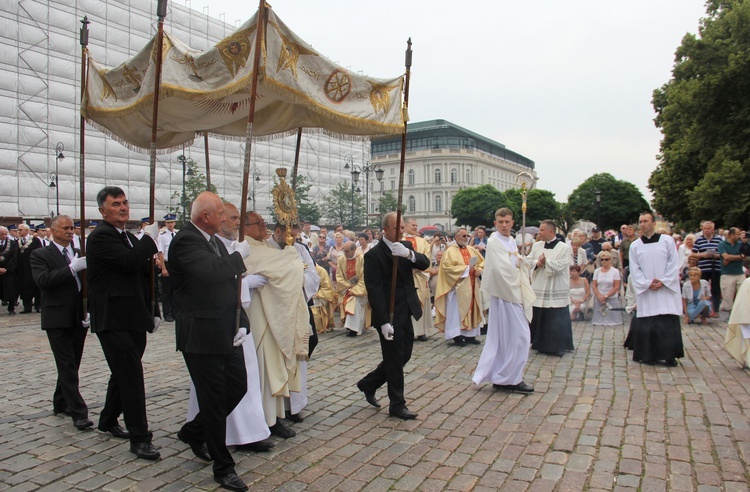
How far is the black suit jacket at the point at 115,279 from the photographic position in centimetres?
456

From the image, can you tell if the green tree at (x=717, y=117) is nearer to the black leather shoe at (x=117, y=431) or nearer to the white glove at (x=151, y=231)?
the white glove at (x=151, y=231)

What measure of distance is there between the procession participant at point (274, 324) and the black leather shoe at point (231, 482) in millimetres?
1031

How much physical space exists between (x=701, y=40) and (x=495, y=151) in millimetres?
97222

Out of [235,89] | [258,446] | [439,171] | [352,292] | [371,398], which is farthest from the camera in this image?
[439,171]

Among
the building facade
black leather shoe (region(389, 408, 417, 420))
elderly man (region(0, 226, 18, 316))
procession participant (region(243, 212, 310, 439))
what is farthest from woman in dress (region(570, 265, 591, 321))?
the building facade

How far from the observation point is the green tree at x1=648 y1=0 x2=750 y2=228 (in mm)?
23297

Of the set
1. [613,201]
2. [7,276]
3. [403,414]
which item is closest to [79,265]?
[403,414]

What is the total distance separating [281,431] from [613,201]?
73.8 meters

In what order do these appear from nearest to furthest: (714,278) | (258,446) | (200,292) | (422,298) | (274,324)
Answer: (200,292), (258,446), (274,324), (422,298), (714,278)

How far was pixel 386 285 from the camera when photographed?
19.3 feet

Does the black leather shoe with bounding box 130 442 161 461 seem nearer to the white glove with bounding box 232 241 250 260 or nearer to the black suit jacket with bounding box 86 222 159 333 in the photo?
the black suit jacket with bounding box 86 222 159 333

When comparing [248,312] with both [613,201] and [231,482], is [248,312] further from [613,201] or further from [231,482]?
[613,201]

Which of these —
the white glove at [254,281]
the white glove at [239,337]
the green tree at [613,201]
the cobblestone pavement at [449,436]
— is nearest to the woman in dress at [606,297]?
the cobblestone pavement at [449,436]

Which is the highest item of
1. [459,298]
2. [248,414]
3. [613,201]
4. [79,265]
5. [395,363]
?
[613,201]
